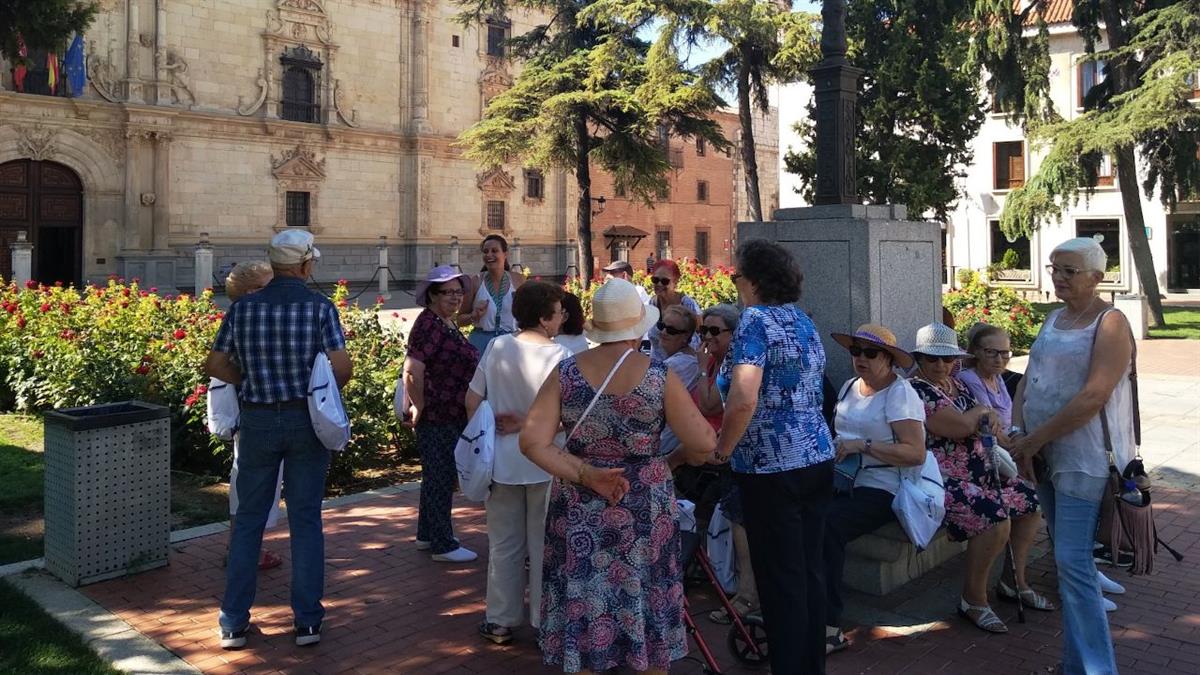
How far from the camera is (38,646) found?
4383mm

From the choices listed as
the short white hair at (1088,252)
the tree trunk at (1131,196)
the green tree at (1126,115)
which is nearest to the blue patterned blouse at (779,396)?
the short white hair at (1088,252)

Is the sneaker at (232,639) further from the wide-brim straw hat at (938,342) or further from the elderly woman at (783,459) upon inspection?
the wide-brim straw hat at (938,342)

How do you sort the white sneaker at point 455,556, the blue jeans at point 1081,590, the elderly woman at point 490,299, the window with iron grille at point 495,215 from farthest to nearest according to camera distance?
the window with iron grille at point 495,215 < the elderly woman at point 490,299 < the white sneaker at point 455,556 < the blue jeans at point 1081,590

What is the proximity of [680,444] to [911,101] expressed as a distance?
83.3 feet

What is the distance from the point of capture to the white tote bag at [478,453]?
4.30m

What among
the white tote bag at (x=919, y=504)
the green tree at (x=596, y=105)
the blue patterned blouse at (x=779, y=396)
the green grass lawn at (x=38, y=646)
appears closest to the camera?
the blue patterned blouse at (x=779, y=396)

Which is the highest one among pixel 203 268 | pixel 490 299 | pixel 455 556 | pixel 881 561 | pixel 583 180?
pixel 583 180

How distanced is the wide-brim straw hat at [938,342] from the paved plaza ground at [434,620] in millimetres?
1431

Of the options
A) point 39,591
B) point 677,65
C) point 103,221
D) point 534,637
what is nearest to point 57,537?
point 39,591

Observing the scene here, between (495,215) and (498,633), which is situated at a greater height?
(495,215)

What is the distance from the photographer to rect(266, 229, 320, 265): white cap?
4.36 m

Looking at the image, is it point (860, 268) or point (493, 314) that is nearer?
point (860, 268)

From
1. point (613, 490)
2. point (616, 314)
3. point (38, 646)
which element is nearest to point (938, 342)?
point (616, 314)

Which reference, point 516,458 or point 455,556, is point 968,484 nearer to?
point 516,458
